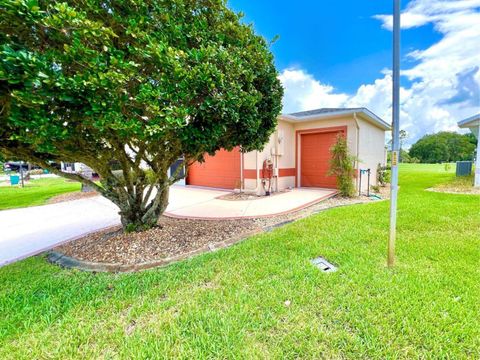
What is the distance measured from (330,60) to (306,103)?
350cm

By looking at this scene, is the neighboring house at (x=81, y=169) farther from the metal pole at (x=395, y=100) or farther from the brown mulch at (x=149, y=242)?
the metal pole at (x=395, y=100)

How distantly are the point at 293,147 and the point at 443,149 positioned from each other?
221ft

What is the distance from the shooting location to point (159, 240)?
14.5 feet

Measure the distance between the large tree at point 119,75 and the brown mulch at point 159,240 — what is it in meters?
1.42

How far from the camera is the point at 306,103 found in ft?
48.4

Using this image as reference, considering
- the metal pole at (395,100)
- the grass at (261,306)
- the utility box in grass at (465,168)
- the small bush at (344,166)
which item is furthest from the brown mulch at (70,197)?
the utility box in grass at (465,168)

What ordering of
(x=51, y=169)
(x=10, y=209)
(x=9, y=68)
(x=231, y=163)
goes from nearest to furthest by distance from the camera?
1. (x=9, y=68)
2. (x=51, y=169)
3. (x=10, y=209)
4. (x=231, y=163)

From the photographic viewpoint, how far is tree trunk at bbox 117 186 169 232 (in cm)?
469

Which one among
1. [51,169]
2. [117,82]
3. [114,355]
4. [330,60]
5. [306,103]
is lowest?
[114,355]

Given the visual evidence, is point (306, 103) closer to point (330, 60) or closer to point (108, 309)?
point (330, 60)

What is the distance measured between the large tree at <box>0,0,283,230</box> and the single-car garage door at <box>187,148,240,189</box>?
6.17 meters

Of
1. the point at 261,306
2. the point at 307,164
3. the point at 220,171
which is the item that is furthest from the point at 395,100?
the point at 220,171

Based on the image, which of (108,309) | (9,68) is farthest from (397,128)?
(9,68)

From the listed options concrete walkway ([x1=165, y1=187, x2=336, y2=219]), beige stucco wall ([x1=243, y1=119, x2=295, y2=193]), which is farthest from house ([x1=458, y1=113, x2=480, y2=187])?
beige stucco wall ([x1=243, y1=119, x2=295, y2=193])
